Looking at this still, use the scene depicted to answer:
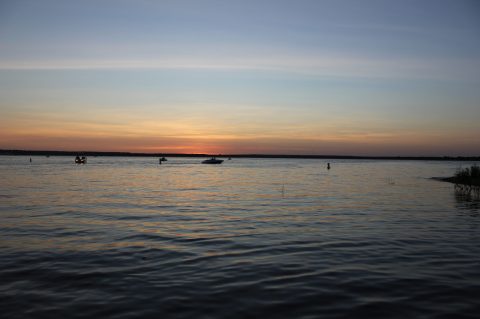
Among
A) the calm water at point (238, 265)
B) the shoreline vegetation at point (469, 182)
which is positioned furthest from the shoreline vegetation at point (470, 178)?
the calm water at point (238, 265)

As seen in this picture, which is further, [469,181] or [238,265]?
[469,181]

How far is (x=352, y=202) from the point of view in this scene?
120 ft

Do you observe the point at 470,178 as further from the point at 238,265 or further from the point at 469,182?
the point at 238,265

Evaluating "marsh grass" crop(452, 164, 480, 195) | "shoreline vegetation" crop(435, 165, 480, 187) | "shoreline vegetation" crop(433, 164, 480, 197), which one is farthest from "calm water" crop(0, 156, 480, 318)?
"shoreline vegetation" crop(435, 165, 480, 187)

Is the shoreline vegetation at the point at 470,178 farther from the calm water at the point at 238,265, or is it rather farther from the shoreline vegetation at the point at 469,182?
the calm water at the point at 238,265

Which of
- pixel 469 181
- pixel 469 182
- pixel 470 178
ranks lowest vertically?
pixel 469 182

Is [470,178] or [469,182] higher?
[470,178]

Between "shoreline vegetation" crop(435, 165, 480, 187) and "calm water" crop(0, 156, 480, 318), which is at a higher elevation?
"shoreline vegetation" crop(435, 165, 480, 187)

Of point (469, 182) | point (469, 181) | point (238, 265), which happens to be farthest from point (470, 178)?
point (238, 265)

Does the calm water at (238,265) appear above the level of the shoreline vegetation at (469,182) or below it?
below

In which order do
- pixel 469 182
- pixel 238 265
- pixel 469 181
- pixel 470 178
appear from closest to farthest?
1. pixel 238 265
2. pixel 469 182
3. pixel 469 181
4. pixel 470 178

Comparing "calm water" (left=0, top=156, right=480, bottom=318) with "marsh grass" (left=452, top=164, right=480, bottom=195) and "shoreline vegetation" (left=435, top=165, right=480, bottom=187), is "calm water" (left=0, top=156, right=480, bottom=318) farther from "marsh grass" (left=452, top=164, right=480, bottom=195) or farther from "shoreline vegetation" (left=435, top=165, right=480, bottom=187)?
"shoreline vegetation" (left=435, top=165, right=480, bottom=187)

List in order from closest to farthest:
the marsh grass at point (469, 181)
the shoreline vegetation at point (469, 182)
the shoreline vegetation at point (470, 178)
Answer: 1. the shoreline vegetation at point (469, 182)
2. the marsh grass at point (469, 181)
3. the shoreline vegetation at point (470, 178)

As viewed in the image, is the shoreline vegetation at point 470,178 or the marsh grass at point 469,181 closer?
the marsh grass at point 469,181
